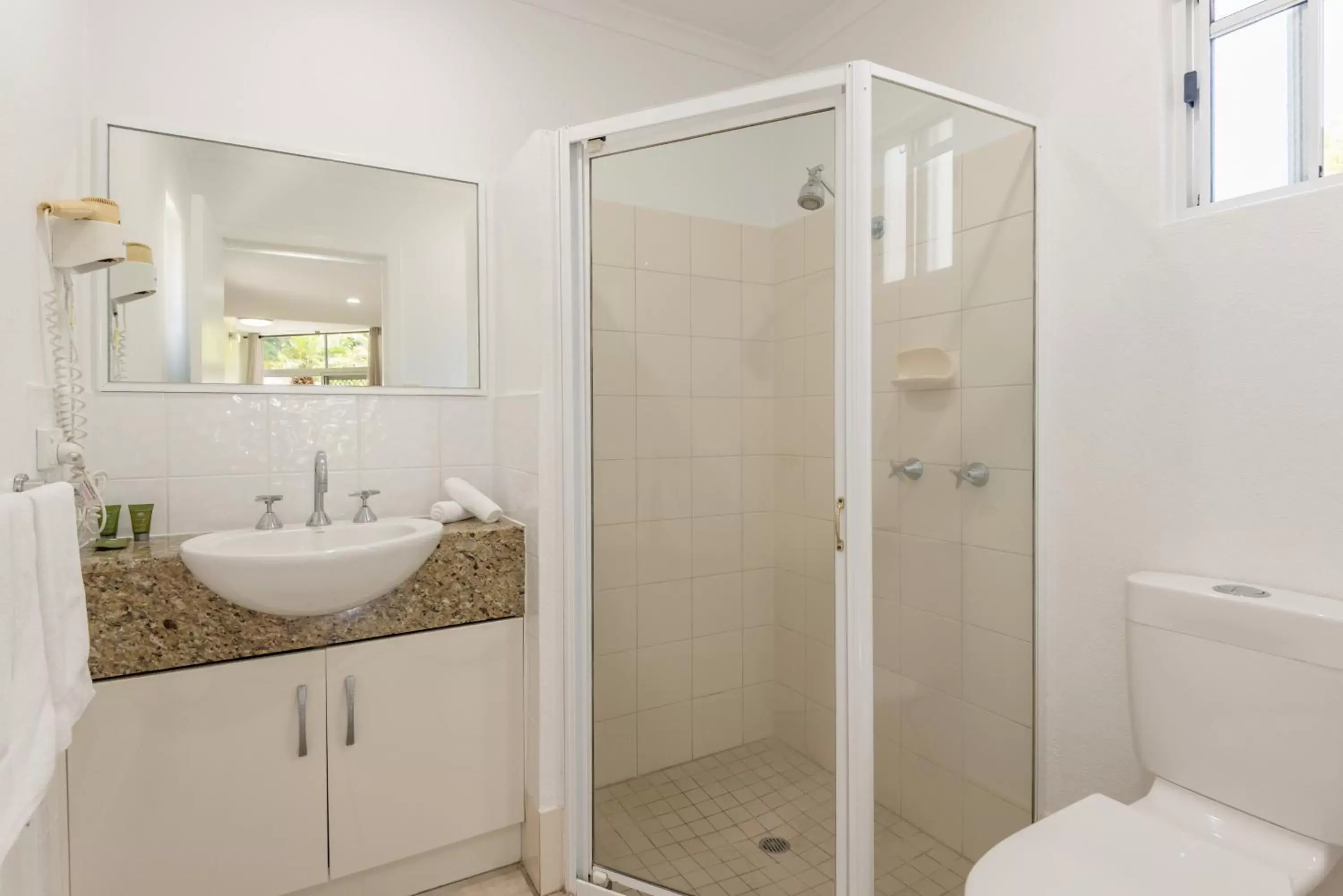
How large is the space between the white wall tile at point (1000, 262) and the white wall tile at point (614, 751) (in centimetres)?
133

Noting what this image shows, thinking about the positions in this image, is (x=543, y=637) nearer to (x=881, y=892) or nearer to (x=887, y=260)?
(x=881, y=892)

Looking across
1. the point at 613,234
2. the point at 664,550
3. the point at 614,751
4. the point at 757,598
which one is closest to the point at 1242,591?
the point at 757,598

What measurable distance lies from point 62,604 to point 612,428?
43.3 inches

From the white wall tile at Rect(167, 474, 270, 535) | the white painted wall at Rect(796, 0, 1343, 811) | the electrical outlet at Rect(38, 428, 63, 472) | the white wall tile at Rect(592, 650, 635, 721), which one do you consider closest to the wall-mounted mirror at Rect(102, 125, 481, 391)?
the white wall tile at Rect(167, 474, 270, 535)

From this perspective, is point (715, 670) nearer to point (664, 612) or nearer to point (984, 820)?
point (664, 612)

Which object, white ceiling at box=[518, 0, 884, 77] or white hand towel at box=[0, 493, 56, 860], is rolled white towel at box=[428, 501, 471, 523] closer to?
white hand towel at box=[0, 493, 56, 860]

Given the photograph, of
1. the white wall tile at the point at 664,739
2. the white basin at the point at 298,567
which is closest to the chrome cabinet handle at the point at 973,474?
the white wall tile at the point at 664,739

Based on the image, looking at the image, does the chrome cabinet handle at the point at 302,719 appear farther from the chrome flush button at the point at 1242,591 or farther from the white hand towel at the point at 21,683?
the chrome flush button at the point at 1242,591

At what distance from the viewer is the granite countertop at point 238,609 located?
1.45m

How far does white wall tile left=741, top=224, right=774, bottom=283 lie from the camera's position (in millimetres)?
1646

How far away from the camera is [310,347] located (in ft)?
6.40

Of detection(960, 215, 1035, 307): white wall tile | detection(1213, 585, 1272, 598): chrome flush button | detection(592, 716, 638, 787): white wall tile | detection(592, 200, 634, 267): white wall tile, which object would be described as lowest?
detection(592, 716, 638, 787): white wall tile

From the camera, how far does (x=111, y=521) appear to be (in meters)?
1.65

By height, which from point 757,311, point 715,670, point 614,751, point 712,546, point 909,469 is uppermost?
point 757,311
